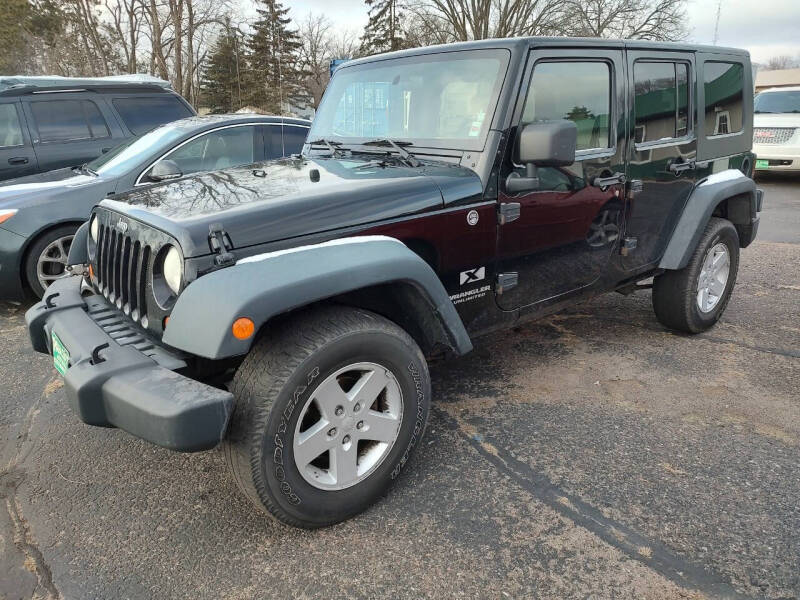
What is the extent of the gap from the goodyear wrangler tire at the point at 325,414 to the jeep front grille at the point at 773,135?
39.1ft

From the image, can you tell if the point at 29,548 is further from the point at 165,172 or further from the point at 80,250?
the point at 165,172

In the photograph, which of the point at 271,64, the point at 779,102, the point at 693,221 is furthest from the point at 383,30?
the point at 693,221

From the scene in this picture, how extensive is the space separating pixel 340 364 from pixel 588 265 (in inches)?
73.3

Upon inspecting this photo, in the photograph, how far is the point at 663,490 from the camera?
249 centimetres

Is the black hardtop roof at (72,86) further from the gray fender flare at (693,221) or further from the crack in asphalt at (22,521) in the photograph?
the gray fender flare at (693,221)

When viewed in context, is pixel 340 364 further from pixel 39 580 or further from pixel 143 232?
pixel 39 580

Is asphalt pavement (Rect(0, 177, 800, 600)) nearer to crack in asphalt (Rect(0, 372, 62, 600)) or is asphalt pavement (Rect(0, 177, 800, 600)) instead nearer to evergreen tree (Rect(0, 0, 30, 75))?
crack in asphalt (Rect(0, 372, 62, 600))

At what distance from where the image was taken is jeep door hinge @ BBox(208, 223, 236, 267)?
200 centimetres

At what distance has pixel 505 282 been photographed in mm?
2924

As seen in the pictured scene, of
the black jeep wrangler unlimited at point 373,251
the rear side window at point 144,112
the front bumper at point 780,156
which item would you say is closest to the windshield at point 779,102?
the front bumper at point 780,156

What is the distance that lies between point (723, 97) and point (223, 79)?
33.9 meters

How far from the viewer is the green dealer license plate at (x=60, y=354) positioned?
2.22 metres

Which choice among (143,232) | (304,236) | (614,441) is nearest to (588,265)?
(614,441)

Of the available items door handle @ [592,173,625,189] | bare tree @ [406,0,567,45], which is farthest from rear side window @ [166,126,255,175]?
bare tree @ [406,0,567,45]
